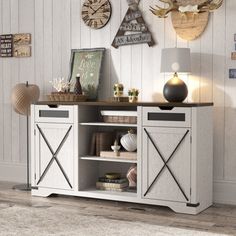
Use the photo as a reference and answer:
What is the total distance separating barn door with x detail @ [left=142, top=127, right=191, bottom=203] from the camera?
4082 mm

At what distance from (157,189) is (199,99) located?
3.01 feet

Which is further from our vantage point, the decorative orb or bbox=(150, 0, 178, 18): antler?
bbox=(150, 0, 178, 18): antler

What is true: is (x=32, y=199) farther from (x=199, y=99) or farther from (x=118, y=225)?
(x=199, y=99)

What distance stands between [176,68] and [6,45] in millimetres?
2124

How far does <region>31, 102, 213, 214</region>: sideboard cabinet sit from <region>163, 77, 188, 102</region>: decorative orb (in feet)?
0.55

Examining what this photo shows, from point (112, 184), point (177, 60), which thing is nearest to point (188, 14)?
point (177, 60)

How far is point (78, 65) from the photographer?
199 inches

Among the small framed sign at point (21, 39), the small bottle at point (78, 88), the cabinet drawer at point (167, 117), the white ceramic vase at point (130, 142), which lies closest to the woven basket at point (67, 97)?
the small bottle at point (78, 88)

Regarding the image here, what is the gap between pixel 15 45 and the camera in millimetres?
5465

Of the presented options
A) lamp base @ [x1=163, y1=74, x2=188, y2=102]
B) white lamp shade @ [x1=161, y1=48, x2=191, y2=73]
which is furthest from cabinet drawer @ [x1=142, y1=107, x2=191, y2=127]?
white lamp shade @ [x1=161, y1=48, x2=191, y2=73]

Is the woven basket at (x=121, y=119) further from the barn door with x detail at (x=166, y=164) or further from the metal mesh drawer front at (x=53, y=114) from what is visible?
the metal mesh drawer front at (x=53, y=114)

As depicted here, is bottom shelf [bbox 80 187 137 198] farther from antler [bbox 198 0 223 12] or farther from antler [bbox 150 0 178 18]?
antler [bbox 198 0 223 12]

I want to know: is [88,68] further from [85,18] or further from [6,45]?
[6,45]

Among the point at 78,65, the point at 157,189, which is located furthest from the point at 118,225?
the point at 78,65
